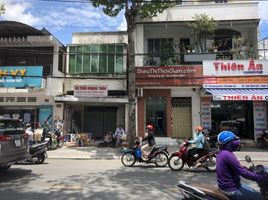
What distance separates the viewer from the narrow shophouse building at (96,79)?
2306 centimetres

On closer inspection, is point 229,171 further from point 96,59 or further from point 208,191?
point 96,59

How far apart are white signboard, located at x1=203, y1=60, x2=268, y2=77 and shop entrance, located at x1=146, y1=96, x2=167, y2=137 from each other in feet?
10.8

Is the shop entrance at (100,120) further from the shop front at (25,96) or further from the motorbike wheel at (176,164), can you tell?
the motorbike wheel at (176,164)

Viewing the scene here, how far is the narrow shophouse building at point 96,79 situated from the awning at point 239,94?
5.74m

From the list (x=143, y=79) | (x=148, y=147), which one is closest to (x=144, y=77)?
(x=143, y=79)

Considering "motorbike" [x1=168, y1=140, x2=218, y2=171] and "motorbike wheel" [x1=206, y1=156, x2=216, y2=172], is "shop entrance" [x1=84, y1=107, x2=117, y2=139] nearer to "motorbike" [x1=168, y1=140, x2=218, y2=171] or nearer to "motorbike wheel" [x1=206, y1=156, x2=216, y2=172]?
"motorbike" [x1=168, y1=140, x2=218, y2=171]

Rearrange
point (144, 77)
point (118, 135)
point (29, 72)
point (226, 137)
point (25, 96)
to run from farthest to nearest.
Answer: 1. point (25, 96)
2. point (29, 72)
3. point (144, 77)
4. point (118, 135)
5. point (226, 137)

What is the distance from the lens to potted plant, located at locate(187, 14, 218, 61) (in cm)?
2233

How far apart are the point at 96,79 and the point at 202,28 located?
746cm

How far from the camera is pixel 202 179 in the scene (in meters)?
10.8

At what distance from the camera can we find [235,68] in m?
21.5

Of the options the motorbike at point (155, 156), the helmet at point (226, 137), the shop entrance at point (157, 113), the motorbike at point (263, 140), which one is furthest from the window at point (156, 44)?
the helmet at point (226, 137)

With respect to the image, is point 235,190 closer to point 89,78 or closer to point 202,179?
point 202,179

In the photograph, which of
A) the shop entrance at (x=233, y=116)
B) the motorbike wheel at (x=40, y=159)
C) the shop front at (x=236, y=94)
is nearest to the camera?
the motorbike wheel at (x=40, y=159)
